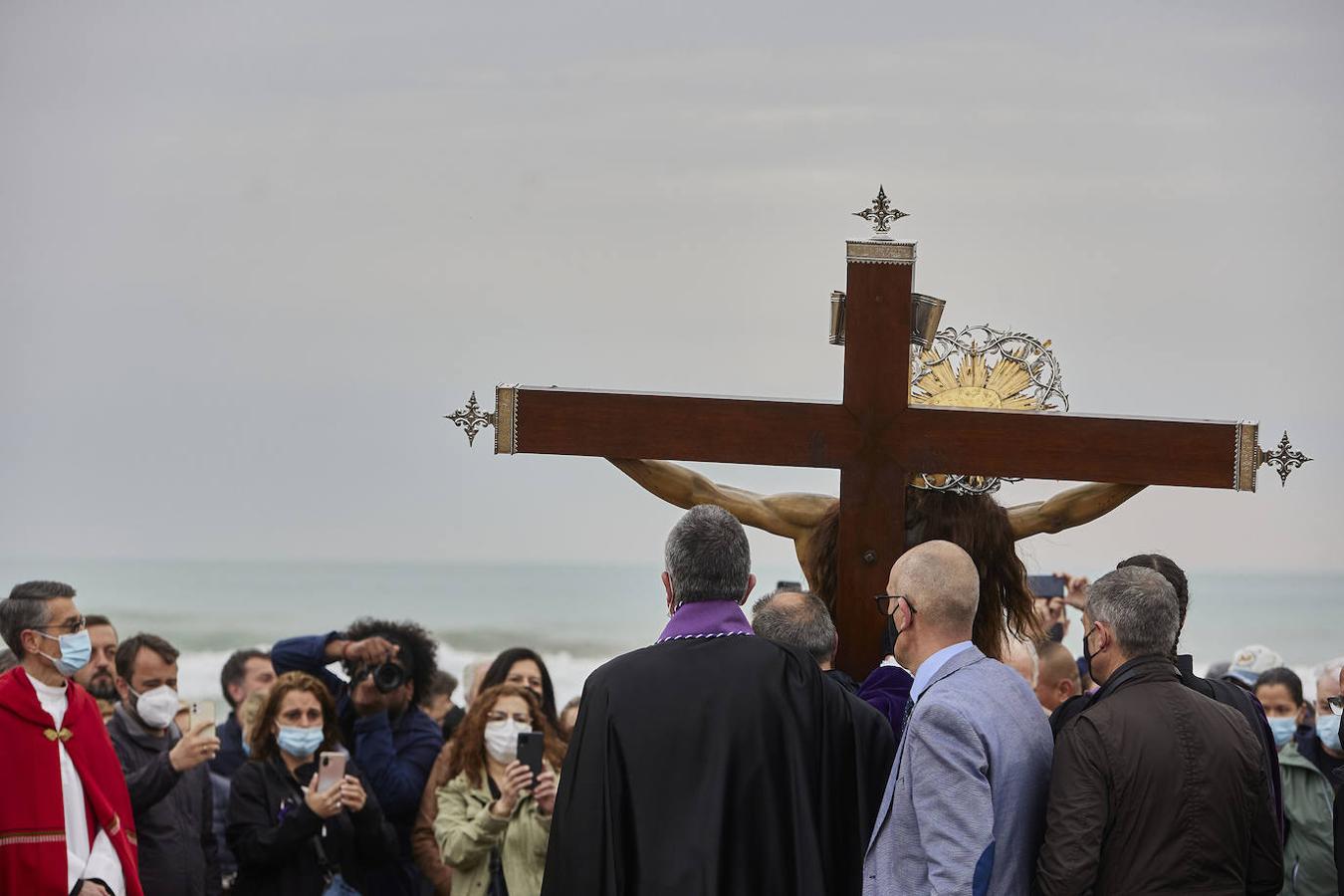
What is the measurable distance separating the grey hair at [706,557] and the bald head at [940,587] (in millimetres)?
312

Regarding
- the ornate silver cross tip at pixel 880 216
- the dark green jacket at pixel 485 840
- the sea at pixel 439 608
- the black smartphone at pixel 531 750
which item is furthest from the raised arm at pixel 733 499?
the sea at pixel 439 608

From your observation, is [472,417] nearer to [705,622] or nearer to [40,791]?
[705,622]

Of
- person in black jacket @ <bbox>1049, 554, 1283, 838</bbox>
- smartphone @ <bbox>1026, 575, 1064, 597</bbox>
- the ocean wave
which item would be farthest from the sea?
person in black jacket @ <bbox>1049, 554, 1283, 838</bbox>

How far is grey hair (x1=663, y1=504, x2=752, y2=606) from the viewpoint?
3.10m

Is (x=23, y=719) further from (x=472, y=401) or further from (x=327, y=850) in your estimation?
(x=472, y=401)

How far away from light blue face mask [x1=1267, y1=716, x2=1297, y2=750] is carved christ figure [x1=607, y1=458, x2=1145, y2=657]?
2054 millimetres

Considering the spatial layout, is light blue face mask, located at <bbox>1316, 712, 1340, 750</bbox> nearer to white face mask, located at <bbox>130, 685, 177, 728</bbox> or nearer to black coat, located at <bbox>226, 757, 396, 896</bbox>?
black coat, located at <bbox>226, 757, 396, 896</bbox>

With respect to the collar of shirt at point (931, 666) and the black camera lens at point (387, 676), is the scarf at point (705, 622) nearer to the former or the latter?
the collar of shirt at point (931, 666)

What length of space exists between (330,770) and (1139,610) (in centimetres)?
264

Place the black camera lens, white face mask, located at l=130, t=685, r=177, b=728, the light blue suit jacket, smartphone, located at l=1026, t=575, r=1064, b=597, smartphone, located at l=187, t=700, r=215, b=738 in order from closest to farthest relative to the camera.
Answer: the light blue suit jacket
smartphone, located at l=187, t=700, r=215, b=738
white face mask, located at l=130, t=685, r=177, b=728
the black camera lens
smartphone, located at l=1026, t=575, r=1064, b=597

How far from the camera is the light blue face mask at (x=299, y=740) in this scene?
518cm

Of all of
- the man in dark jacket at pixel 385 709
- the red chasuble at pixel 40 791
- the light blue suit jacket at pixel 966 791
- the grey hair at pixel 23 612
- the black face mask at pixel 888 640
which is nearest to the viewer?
the light blue suit jacket at pixel 966 791

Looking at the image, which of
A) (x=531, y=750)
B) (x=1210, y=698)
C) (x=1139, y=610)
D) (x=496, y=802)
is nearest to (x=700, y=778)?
(x=1139, y=610)

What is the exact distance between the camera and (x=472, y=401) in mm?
3746
